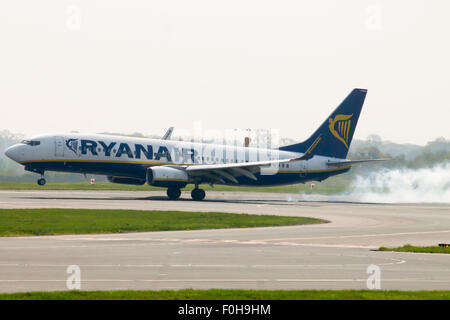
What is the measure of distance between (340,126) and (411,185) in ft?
43.5

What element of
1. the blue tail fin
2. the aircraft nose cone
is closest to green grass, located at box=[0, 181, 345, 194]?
the aircraft nose cone

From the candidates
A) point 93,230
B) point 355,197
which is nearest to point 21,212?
point 93,230

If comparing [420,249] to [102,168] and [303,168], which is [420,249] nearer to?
[102,168]

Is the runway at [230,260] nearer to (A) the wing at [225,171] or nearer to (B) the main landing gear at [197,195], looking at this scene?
(A) the wing at [225,171]

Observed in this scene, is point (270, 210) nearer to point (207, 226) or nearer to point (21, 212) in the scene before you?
point (207, 226)

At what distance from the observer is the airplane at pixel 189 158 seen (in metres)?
55.4

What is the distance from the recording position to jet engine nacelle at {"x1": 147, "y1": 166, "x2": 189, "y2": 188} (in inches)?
2210

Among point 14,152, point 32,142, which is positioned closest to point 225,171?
point 32,142

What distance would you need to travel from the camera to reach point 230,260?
22484 millimetres

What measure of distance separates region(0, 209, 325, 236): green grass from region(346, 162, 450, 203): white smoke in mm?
31133

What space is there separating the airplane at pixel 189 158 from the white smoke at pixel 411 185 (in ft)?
24.6

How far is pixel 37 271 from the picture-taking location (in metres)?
19.1

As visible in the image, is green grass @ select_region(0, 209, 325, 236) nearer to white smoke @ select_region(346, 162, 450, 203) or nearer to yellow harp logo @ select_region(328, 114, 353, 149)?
yellow harp logo @ select_region(328, 114, 353, 149)
